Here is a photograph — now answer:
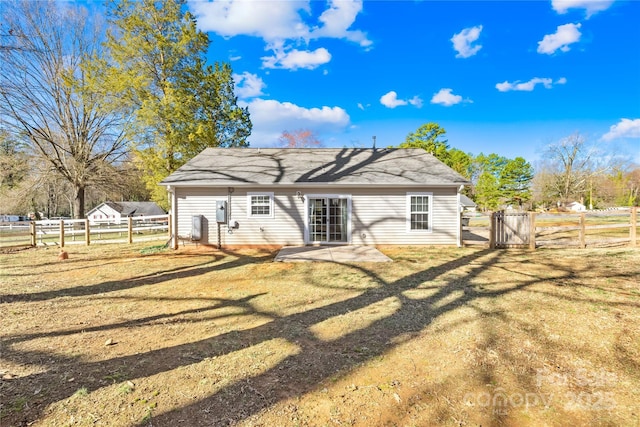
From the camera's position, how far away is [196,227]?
36.5 ft

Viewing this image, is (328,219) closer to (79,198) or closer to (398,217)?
(398,217)

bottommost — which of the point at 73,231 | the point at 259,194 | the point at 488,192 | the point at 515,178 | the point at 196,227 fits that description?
the point at 73,231

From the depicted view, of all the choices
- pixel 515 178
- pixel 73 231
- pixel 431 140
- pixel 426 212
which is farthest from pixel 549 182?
pixel 73 231

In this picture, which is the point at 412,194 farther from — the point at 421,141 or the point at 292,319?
the point at 421,141

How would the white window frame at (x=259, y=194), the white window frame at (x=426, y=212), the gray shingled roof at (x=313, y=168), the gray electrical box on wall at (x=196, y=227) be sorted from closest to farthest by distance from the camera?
the gray electrical box on wall at (x=196, y=227), the gray shingled roof at (x=313, y=168), the white window frame at (x=259, y=194), the white window frame at (x=426, y=212)

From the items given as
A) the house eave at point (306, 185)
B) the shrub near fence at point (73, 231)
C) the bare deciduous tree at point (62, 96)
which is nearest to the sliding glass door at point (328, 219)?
the house eave at point (306, 185)

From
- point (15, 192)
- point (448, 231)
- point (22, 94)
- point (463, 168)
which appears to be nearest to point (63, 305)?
point (448, 231)

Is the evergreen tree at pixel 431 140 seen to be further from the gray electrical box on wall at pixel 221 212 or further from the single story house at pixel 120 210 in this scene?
the single story house at pixel 120 210

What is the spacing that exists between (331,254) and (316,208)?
95.0 inches

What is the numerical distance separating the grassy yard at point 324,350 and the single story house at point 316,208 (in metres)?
4.34

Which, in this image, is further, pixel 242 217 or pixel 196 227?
pixel 242 217

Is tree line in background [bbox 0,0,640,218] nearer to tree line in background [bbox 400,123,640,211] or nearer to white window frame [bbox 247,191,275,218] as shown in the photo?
white window frame [bbox 247,191,275,218]

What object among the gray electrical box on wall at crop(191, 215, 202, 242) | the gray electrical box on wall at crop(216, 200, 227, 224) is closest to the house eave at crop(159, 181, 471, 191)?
the gray electrical box on wall at crop(216, 200, 227, 224)

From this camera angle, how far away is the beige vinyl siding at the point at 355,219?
11.4m
